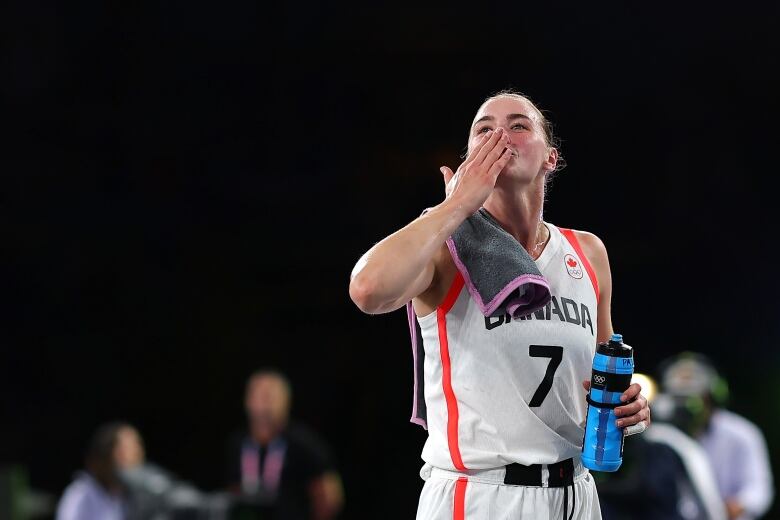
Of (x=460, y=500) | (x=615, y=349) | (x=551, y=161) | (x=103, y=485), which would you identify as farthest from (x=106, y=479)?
(x=615, y=349)

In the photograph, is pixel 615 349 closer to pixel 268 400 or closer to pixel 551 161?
pixel 551 161

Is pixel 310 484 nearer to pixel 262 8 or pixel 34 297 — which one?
pixel 34 297

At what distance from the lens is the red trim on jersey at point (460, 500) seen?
8.82ft

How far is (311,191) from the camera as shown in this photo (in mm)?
10086

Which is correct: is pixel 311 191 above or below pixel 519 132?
above

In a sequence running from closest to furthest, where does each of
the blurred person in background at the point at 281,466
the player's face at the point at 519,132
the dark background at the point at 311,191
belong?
the player's face at the point at 519,132 → the blurred person in background at the point at 281,466 → the dark background at the point at 311,191

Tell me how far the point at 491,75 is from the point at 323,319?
2.80 metres

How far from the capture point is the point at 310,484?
7629 mm

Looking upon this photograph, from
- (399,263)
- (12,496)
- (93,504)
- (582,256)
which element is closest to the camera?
(399,263)

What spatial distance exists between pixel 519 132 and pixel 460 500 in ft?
3.26

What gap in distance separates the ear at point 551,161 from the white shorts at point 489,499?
86cm

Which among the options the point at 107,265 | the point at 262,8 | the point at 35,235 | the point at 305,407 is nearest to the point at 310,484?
the point at 305,407

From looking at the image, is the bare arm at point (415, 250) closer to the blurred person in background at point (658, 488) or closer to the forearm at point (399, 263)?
the forearm at point (399, 263)

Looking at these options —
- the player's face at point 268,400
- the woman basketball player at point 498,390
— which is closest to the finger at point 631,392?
the woman basketball player at point 498,390
